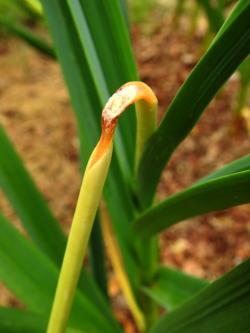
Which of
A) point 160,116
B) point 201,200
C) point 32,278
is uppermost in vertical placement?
point 201,200

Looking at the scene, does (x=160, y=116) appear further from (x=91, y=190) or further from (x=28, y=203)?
(x=91, y=190)

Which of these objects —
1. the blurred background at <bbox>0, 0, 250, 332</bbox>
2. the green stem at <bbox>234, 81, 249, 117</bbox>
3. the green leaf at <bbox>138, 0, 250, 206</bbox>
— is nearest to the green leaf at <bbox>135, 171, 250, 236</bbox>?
the green leaf at <bbox>138, 0, 250, 206</bbox>

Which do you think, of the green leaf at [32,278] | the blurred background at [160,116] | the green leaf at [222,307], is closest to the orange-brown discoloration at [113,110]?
the green leaf at [222,307]

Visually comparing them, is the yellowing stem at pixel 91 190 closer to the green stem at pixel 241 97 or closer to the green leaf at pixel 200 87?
the green leaf at pixel 200 87

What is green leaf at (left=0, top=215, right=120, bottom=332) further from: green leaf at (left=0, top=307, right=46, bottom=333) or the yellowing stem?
the yellowing stem

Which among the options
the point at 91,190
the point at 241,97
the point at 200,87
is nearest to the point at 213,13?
the point at 241,97

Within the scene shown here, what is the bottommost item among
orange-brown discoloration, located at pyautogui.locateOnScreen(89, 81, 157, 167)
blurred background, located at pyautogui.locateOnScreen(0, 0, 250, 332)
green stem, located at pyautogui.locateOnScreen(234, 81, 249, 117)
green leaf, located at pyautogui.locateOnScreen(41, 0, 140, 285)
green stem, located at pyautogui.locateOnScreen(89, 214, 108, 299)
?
blurred background, located at pyautogui.locateOnScreen(0, 0, 250, 332)
